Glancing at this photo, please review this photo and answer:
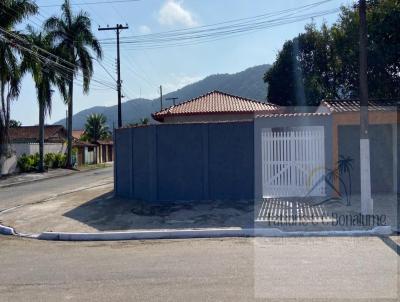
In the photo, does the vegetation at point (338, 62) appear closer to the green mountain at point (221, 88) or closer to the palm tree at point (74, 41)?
the palm tree at point (74, 41)

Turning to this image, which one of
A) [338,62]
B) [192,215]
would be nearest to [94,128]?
[338,62]

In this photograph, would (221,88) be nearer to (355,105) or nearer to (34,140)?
(34,140)

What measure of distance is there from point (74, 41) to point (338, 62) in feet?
64.9

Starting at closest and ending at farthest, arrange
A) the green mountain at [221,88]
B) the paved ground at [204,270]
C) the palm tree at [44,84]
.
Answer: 1. the paved ground at [204,270]
2. the palm tree at [44,84]
3. the green mountain at [221,88]

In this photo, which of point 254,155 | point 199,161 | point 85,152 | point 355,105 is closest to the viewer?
point 254,155

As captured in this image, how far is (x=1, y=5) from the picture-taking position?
27.6m

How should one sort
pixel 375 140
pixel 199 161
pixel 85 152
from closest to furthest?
1. pixel 199 161
2. pixel 375 140
3. pixel 85 152

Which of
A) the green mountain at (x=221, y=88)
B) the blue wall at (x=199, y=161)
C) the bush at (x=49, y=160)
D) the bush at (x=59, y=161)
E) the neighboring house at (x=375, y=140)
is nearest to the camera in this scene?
the blue wall at (x=199, y=161)

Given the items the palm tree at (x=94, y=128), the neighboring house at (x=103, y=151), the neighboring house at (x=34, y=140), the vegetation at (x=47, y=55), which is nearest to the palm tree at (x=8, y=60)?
the vegetation at (x=47, y=55)

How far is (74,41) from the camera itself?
120 ft

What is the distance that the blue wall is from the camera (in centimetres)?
1353

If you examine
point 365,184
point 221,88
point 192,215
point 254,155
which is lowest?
point 192,215

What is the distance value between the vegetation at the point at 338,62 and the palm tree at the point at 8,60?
1737 centimetres

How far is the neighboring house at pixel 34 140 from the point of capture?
1451 inches
